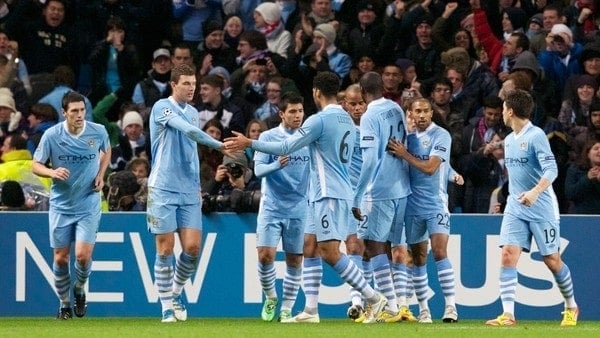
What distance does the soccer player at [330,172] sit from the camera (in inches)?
607

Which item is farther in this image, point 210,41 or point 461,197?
point 210,41

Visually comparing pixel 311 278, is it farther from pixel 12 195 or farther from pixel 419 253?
pixel 12 195

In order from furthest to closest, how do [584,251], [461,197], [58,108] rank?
[58,108] < [461,197] < [584,251]

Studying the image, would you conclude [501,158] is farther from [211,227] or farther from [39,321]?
[39,321]

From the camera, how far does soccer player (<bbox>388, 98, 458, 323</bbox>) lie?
16078mm

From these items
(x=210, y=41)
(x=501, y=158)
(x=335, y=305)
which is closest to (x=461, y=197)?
(x=501, y=158)

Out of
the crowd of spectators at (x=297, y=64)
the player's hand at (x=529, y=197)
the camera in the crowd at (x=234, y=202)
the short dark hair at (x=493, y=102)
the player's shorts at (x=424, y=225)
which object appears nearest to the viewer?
the player's hand at (x=529, y=197)

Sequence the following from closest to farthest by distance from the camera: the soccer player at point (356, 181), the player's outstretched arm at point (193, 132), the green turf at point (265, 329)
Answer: the green turf at point (265, 329)
the player's outstretched arm at point (193, 132)
the soccer player at point (356, 181)

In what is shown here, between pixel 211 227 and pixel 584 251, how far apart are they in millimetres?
4126

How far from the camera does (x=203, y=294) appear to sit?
60.1 ft

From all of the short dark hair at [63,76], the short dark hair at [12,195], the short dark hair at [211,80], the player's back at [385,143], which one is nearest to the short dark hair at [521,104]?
the player's back at [385,143]

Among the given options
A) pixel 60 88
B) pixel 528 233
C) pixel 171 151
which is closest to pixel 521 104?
pixel 528 233

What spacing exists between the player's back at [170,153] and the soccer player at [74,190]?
36.7 inches

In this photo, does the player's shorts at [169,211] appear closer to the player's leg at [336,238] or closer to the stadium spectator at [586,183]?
the player's leg at [336,238]
